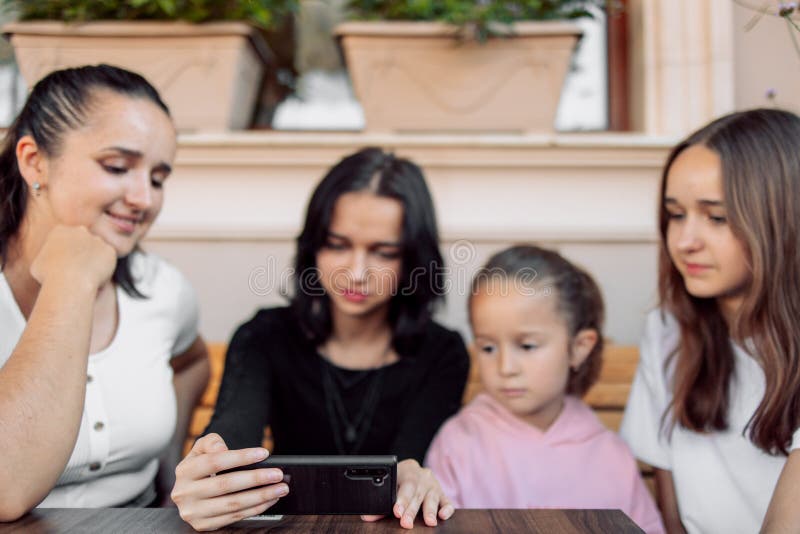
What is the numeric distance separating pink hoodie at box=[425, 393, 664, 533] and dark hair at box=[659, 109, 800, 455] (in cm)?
21

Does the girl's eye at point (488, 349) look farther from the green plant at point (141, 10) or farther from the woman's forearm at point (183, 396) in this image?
the green plant at point (141, 10)

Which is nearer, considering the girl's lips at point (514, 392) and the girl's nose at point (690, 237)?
the girl's nose at point (690, 237)

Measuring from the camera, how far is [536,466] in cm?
148

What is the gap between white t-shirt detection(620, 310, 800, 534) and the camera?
50.8 inches

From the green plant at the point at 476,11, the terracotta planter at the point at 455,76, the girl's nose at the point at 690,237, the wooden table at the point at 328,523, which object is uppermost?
the green plant at the point at 476,11

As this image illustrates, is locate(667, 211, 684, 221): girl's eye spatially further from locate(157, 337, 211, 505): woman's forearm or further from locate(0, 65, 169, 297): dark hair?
locate(157, 337, 211, 505): woman's forearm

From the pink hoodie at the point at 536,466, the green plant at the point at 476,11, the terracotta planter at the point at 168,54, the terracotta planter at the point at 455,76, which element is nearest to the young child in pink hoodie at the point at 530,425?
the pink hoodie at the point at 536,466

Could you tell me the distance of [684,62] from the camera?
2100 millimetres

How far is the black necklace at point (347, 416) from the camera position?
162 cm

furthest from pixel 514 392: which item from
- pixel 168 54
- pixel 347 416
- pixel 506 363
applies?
pixel 168 54

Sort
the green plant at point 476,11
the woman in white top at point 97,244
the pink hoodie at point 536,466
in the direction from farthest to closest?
the green plant at point 476,11
the pink hoodie at point 536,466
the woman in white top at point 97,244

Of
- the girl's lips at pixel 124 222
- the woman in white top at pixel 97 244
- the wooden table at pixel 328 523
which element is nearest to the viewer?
the wooden table at pixel 328 523

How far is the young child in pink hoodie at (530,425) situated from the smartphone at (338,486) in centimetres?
57

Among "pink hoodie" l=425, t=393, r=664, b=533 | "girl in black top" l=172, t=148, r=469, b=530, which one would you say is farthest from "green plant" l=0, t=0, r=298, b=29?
"pink hoodie" l=425, t=393, r=664, b=533
